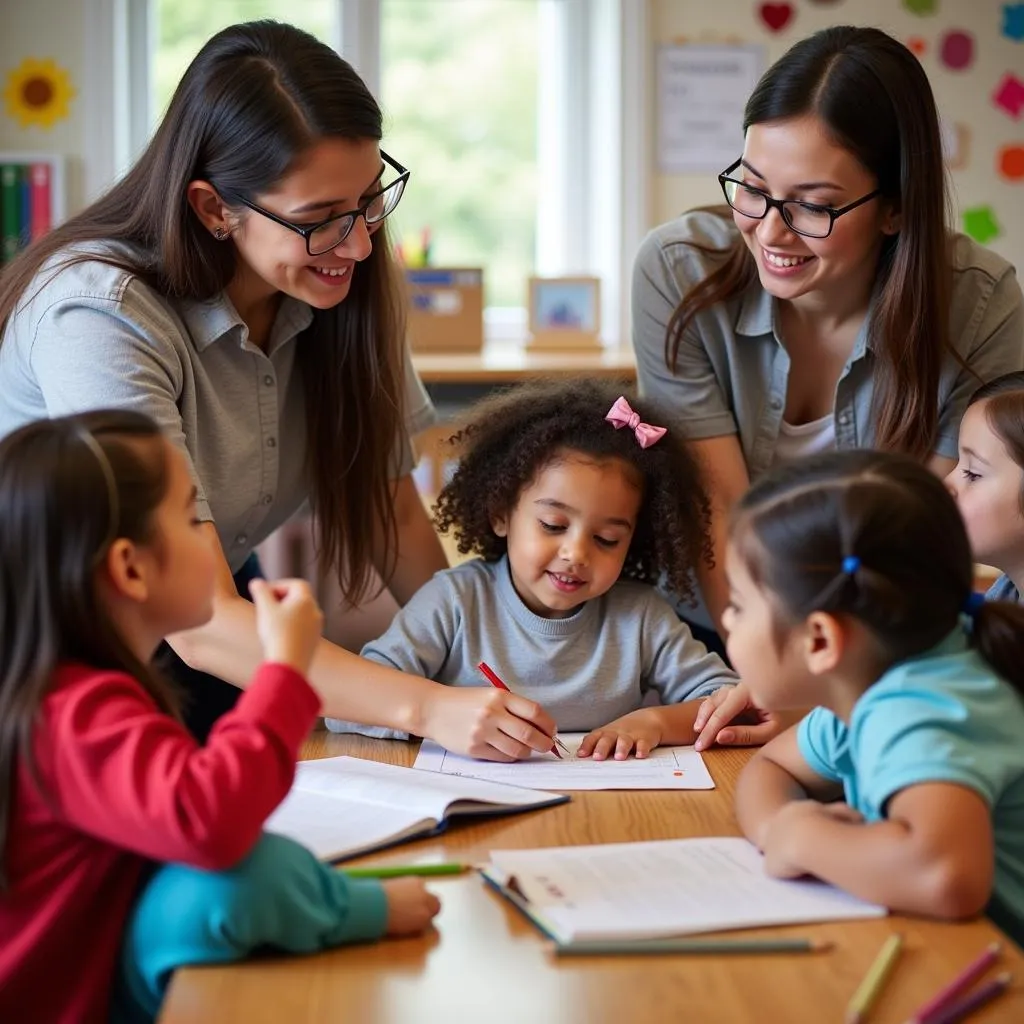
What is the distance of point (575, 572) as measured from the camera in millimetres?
1692

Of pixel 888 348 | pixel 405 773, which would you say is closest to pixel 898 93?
pixel 888 348

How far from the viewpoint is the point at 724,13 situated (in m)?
3.99

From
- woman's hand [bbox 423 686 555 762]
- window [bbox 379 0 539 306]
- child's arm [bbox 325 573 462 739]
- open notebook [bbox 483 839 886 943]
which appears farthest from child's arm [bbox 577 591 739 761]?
window [bbox 379 0 539 306]

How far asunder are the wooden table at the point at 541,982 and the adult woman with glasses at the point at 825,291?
3.07 feet

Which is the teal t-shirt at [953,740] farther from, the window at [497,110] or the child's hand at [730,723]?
the window at [497,110]

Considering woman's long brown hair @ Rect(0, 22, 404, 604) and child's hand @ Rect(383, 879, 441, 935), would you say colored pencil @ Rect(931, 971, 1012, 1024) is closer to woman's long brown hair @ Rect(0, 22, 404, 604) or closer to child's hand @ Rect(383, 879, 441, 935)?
child's hand @ Rect(383, 879, 441, 935)

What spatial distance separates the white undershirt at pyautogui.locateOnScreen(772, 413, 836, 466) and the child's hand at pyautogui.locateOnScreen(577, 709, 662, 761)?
52cm

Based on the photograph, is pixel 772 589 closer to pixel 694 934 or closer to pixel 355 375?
pixel 694 934

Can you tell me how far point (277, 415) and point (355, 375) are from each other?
0.12 meters

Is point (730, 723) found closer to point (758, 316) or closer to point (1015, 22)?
point (758, 316)

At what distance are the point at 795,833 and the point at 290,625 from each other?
1.39 ft

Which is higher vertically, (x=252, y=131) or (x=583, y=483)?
(x=252, y=131)

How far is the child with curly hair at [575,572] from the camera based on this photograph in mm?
1703

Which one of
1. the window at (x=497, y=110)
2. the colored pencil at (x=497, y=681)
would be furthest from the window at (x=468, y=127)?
the colored pencil at (x=497, y=681)
